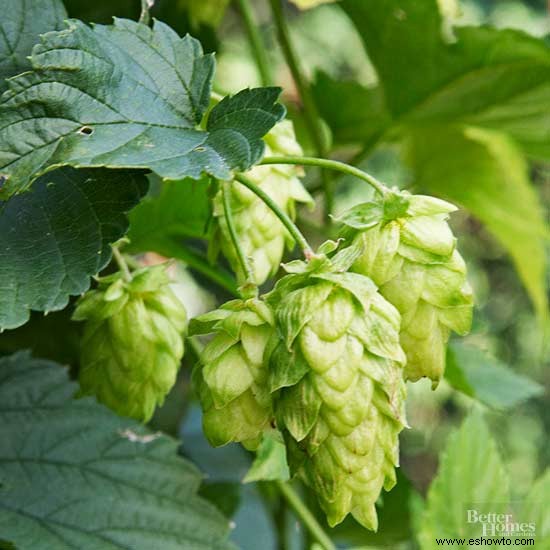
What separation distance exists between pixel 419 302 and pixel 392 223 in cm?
5

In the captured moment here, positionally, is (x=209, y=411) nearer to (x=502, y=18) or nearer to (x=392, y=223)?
(x=392, y=223)

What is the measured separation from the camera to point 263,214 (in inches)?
25.1

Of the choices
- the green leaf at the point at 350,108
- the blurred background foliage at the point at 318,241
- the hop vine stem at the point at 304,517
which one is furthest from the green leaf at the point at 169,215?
the green leaf at the point at 350,108

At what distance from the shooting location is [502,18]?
2604mm

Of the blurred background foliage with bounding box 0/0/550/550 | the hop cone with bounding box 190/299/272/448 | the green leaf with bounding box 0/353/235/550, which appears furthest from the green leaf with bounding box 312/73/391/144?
the hop cone with bounding box 190/299/272/448

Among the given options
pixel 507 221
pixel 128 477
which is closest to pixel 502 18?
pixel 507 221

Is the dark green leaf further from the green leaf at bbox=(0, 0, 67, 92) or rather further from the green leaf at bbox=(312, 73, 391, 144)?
the green leaf at bbox=(0, 0, 67, 92)

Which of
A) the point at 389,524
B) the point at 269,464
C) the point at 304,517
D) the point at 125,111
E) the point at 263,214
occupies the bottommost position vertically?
the point at 389,524

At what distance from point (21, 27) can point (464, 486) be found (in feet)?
1.93

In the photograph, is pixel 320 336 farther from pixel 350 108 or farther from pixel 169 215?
pixel 350 108

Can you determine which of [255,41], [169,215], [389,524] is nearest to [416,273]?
[169,215]

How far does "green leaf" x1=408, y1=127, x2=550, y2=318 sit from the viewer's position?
1216 mm

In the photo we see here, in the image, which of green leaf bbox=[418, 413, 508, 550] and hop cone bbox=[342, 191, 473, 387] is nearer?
hop cone bbox=[342, 191, 473, 387]

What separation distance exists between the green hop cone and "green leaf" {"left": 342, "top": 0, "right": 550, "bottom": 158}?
19.4 inches
